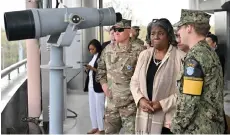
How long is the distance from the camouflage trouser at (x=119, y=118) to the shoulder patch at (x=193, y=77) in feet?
3.17

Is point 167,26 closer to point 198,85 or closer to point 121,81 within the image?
point 121,81

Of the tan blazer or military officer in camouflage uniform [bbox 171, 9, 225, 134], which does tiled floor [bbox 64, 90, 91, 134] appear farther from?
military officer in camouflage uniform [bbox 171, 9, 225, 134]

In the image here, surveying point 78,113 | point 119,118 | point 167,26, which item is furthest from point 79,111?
point 167,26

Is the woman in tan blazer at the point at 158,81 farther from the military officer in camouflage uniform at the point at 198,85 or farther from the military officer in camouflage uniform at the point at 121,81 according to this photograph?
the military officer in camouflage uniform at the point at 198,85

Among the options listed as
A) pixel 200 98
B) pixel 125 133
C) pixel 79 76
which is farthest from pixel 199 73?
pixel 79 76

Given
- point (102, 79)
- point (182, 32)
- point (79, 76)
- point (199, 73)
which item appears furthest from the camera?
point (79, 76)

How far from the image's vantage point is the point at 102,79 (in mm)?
3062

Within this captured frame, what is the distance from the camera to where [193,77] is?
168 centimetres

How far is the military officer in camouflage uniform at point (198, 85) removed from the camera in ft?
5.56

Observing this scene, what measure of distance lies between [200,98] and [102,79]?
1.42 m

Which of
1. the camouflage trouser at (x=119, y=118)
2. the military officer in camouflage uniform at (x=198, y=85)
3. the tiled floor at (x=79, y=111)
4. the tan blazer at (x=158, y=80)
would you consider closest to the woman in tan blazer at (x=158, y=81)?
the tan blazer at (x=158, y=80)

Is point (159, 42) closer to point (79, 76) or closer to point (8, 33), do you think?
point (8, 33)

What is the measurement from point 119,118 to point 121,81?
0.90ft

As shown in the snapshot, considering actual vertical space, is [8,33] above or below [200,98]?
above
